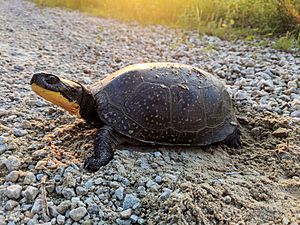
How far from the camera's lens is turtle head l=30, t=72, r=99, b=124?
9.27 feet

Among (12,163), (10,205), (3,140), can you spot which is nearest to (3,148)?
(3,140)

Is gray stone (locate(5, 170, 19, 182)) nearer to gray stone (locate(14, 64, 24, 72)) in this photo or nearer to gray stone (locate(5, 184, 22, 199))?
gray stone (locate(5, 184, 22, 199))

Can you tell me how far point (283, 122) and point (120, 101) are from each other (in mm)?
1577

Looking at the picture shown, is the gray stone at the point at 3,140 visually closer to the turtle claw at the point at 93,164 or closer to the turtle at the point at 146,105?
the turtle at the point at 146,105

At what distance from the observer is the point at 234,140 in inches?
128

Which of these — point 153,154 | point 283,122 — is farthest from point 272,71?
point 153,154

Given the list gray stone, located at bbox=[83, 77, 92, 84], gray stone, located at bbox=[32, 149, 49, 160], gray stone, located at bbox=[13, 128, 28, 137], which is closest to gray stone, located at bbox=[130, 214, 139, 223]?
gray stone, located at bbox=[32, 149, 49, 160]

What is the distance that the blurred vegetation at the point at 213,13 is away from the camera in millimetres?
6270

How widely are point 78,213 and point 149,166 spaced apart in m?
0.68

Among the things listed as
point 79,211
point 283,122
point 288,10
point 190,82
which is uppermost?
point 288,10

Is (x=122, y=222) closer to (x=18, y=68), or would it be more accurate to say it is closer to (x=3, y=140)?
(x=3, y=140)

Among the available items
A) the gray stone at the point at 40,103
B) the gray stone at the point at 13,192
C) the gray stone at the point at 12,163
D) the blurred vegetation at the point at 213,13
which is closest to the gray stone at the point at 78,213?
the gray stone at the point at 13,192

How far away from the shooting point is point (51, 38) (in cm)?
621

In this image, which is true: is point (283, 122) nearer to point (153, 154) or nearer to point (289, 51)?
point (153, 154)
